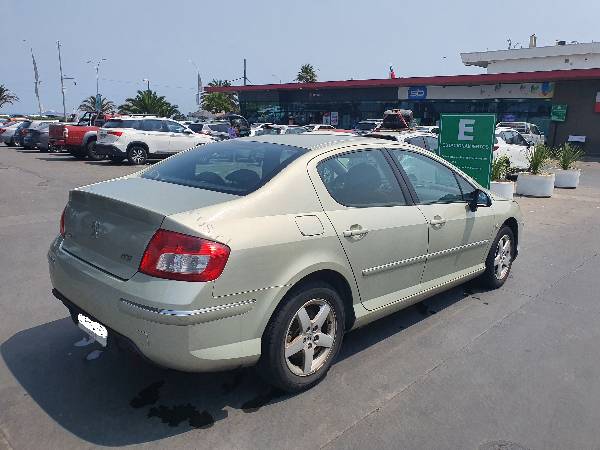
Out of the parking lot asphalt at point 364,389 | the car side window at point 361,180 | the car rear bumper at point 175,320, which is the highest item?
the car side window at point 361,180

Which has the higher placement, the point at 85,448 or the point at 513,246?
the point at 513,246

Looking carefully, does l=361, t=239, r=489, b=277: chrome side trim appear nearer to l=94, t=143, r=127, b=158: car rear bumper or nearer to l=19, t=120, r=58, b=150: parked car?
l=94, t=143, r=127, b=158: car rear bumper

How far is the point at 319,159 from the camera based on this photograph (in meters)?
3.27

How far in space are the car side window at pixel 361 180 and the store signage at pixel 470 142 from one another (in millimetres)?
6430

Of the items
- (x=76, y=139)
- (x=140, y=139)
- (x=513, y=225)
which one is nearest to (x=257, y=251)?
(x=513, y=225)

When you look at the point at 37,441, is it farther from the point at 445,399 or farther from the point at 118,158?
the point at 118,158

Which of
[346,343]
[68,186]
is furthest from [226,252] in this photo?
[68,186]

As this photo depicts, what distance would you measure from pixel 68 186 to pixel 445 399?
10.7m

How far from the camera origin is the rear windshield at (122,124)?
16438 mm

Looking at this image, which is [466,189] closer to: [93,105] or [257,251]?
[257,251]

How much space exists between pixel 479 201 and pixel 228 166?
7.70 ft

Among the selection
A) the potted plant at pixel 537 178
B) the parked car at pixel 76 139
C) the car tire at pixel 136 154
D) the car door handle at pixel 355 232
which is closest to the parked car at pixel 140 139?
the car tire at pixel 136 154

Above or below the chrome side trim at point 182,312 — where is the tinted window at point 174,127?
above

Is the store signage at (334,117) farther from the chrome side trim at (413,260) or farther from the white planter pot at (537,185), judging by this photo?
the chrome side trim at (413,260)
